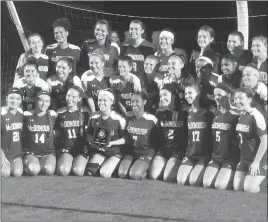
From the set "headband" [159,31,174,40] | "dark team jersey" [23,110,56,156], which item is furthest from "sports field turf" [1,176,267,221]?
"headband" [159,31,174,40]

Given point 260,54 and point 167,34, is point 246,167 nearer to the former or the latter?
point 260,54

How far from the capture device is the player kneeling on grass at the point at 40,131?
4645mm

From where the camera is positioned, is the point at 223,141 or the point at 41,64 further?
the point at 41,64

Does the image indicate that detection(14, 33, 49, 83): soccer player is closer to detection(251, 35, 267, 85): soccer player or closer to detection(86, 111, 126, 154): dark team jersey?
detection(86, 111, 126, 154): dark team jersey

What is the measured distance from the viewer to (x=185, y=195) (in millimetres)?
4066

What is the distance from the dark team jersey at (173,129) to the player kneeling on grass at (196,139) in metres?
0.08

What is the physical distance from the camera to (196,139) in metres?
4.36

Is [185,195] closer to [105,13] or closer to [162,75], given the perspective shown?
[162,75]

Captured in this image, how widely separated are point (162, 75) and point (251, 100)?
79 centimetres

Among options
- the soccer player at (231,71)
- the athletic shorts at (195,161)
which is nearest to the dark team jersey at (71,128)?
the athletic shorts at (195,161)

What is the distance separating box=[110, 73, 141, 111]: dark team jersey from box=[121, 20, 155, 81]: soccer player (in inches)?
2.4

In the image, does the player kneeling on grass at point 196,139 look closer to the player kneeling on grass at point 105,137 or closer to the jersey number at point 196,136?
the jersey number at point 196,136

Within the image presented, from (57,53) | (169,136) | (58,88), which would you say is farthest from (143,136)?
(57,53)

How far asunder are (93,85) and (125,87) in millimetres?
290
